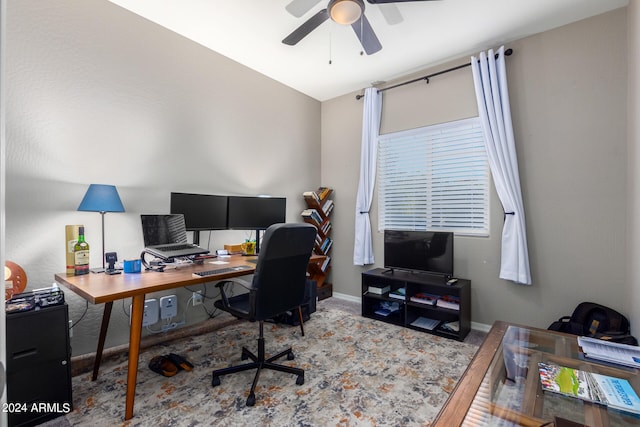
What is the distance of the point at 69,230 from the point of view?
6.51 feet

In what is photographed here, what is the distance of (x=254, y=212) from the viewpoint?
3098mm

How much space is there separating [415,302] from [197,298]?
87.9 inches

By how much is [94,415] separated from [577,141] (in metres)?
4.07

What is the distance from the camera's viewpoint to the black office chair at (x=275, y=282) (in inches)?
69.9

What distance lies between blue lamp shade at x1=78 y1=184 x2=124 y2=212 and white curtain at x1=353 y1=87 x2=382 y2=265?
8.59ft

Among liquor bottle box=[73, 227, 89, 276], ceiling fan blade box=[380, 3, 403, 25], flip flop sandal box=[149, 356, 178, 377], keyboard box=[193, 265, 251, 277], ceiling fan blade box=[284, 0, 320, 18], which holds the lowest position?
flip flop sandal box=[149, 356, 178, 377]

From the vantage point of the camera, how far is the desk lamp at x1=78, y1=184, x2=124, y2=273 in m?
2.01

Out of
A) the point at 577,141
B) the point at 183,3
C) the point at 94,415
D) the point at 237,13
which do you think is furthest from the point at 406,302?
the point at 183,3

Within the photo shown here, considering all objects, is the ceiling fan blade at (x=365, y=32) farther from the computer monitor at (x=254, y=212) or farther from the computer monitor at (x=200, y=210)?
the computer monitor at (x=200, y=210)

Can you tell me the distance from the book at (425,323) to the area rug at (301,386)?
12 centimetres

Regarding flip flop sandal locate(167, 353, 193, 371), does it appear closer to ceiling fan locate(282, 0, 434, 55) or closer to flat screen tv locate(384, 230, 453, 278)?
flat screen tv locate(384, 230, 453, 278)

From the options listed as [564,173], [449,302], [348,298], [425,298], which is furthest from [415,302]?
[564,173]

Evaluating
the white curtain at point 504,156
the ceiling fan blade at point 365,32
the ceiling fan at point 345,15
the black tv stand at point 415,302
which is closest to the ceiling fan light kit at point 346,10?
the ceiling fan at point 345,15

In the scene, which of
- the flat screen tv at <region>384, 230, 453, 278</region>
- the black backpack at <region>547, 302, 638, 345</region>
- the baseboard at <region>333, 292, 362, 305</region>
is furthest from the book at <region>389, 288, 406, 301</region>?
the black backpack at <region>547, 302, 638, 345</region>
